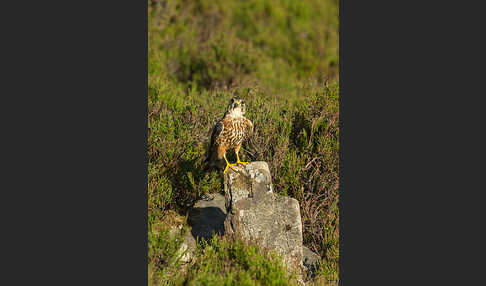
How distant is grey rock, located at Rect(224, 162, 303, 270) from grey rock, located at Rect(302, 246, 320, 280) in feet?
1.47

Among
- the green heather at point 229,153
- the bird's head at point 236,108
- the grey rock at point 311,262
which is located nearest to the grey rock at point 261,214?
the green heather at point 229,153

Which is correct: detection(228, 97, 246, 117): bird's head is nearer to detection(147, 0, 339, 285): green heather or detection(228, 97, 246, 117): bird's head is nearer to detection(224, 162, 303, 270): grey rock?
detection(224, 162, 303, 270): grey rock

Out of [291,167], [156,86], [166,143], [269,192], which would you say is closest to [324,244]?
[291,167]

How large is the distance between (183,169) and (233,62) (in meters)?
6.38

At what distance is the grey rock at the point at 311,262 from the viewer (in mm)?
5916

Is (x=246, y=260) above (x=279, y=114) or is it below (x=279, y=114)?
below

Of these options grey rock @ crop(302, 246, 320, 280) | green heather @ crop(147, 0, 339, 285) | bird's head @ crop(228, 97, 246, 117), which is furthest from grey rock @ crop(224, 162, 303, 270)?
bird's head @ crop(228, 97, 246, 117)

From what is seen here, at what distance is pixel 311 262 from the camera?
6.14 metres

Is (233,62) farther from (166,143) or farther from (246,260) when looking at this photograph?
(246,260)

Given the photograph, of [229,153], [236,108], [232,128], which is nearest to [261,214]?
[232,128]

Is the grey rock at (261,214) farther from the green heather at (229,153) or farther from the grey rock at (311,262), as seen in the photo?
the grey rock at (311,262)

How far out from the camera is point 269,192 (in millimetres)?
5328

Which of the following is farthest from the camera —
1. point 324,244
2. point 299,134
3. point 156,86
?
point 156,86

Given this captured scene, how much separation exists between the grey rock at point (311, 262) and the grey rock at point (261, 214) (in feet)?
1.47
